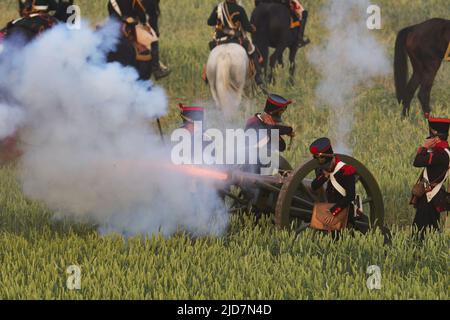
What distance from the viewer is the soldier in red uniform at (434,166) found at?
35.0 feet

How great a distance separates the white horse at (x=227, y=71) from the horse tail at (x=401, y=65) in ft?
9.43

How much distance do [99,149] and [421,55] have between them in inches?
368

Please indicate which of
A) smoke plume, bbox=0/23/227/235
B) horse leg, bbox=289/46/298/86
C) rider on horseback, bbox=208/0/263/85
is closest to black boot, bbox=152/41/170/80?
rider on horseback, bbox=208/0/263/85

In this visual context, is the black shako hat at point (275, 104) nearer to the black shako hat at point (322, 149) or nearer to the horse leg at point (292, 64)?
the black shako hat at point (322, 149)

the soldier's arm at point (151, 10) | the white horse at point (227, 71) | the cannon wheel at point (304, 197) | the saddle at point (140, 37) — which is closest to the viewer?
the cannon wheel at point (304, 197)

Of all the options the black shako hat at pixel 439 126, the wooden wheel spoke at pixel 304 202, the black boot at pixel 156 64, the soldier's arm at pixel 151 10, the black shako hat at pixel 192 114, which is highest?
the soldier's arm at pixel 151 10

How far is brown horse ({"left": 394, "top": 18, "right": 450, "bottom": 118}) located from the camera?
60.9ft

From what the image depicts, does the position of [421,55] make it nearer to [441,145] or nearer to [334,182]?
[441,145]

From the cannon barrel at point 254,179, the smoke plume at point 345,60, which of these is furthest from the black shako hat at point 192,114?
the smoke plume at point 345,60

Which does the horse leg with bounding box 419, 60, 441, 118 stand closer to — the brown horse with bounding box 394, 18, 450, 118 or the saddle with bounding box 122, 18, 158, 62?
the brown horse with bounding box 394, 18, 450, 118

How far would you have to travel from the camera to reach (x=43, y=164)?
10.9 metres

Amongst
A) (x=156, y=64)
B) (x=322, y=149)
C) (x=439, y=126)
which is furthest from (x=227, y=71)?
(x=322, y=149)

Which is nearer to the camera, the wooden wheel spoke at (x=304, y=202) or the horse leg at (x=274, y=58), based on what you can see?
the wooden wheel spoke at (x=304, y=202)

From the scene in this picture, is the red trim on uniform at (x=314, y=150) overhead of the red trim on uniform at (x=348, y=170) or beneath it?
overhead
